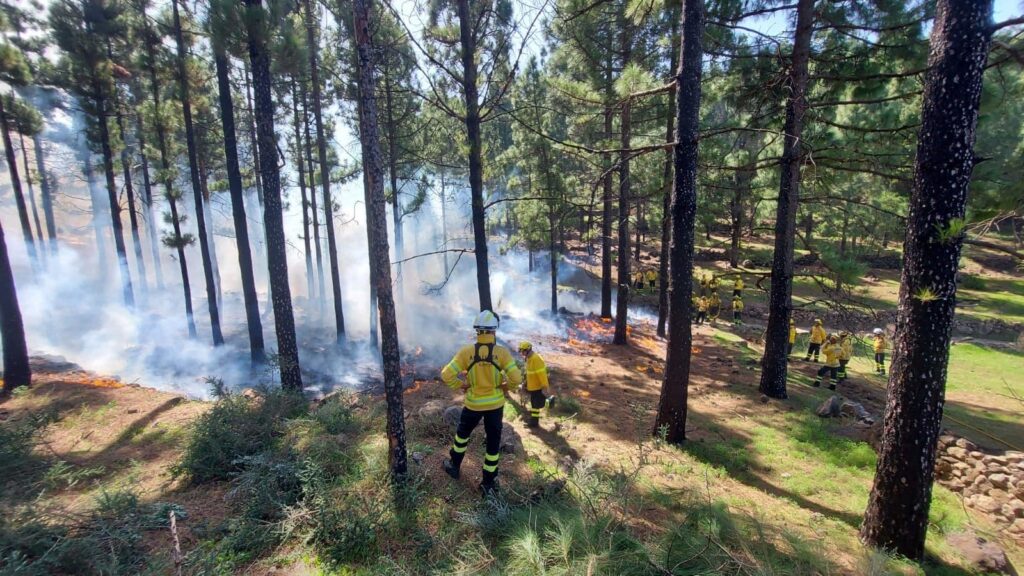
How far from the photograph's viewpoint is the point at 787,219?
9398 mm

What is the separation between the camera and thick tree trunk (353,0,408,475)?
4.71 meters

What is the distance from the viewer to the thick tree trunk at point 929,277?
4066 millimetres

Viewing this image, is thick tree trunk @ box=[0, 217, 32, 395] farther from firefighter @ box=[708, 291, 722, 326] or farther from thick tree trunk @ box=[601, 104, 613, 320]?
firefighter @ box=[708, 291, 722, 326]

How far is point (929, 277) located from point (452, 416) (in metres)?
6.61

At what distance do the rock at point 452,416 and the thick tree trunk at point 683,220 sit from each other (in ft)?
11.9

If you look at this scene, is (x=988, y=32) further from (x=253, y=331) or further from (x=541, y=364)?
(x=253, y=331)

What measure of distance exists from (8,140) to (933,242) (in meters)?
26.3

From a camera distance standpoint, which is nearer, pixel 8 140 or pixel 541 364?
pixel 541 364

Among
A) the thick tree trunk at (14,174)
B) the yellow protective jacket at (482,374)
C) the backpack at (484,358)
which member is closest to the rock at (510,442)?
the yellow protective jacket at (482,374)

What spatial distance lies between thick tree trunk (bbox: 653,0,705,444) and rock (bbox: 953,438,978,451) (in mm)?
4646

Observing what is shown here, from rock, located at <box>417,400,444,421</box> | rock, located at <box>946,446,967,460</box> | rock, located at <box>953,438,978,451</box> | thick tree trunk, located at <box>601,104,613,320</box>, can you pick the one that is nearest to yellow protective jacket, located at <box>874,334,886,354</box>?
rock, located at <box>953,438,978,451</box>

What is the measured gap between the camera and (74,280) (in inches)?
1070

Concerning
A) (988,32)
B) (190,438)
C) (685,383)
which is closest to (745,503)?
(685,383)

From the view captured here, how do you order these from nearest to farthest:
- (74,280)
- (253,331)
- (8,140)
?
(253,331) < (8,140) < (74,280)
